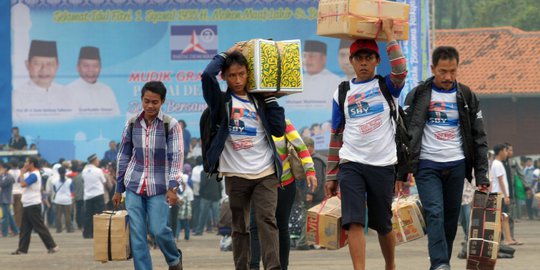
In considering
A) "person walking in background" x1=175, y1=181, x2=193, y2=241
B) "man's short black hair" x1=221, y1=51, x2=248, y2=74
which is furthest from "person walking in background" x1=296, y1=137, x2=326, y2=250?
"man's short black hair" x1=221, y1=51, x2=248, y2=74

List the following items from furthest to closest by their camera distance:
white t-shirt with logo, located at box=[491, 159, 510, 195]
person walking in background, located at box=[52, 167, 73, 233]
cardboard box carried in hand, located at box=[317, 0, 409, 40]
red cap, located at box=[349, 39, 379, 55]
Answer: person walking in background, located at box=[52, 167, 73, 233] → white t-shirt with logo, located at box=[491, 159, 510, 195] → red cap, located at box=[349, 39, 379, 55] → cardboard box carried in hand, located at box=[317, 0, 409, 40]

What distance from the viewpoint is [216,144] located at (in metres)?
9.86

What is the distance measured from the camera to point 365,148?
970cm

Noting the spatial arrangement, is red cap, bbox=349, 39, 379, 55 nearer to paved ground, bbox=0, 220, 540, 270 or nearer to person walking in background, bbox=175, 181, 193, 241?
paved ground, bbox=0, 220, 540, 270

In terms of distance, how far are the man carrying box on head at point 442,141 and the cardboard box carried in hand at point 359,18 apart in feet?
3.08

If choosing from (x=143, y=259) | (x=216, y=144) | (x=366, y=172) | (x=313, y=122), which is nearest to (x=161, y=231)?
(x=143, y=259)

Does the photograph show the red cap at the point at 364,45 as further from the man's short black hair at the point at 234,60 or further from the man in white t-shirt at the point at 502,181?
the man in white t-shirt at the point at 502,181

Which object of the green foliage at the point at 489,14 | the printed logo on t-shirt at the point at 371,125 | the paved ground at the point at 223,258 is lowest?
the paved ground at the point at 223,258

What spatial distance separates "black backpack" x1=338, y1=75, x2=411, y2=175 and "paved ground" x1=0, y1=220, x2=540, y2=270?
4.62 metres

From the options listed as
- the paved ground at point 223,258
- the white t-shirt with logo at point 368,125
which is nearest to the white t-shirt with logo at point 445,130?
the white t-shirt with logo at point 368,125

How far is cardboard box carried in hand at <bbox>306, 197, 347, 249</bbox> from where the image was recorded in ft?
33.8

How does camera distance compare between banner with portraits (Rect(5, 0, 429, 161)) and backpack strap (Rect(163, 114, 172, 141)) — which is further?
banner with portraits (Rect(5, 0, 429, 161))

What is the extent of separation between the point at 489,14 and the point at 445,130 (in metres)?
64.8

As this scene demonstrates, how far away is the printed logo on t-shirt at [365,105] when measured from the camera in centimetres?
968
